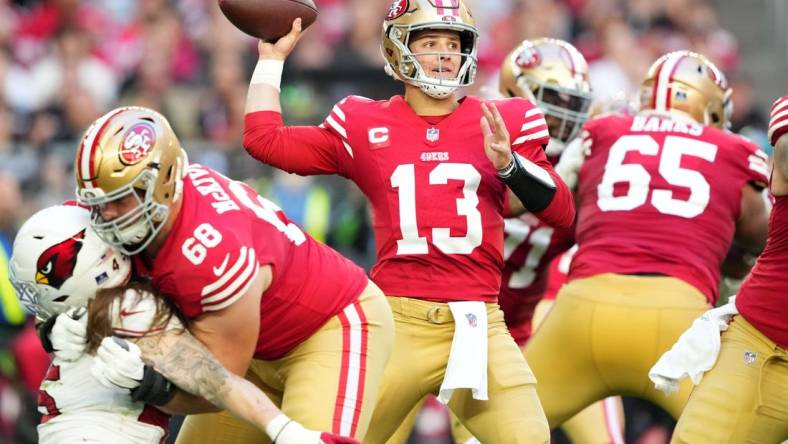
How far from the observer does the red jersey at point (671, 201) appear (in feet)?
19.4

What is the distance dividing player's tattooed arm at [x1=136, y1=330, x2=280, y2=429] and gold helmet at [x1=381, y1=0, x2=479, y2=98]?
54.5 inches

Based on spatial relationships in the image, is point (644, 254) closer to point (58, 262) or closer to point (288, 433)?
point (288, 433)

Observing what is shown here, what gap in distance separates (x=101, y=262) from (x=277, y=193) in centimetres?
569

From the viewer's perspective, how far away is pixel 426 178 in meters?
5.29

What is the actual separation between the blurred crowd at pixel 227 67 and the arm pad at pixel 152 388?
545 centimetres

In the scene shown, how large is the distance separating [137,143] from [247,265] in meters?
0.52

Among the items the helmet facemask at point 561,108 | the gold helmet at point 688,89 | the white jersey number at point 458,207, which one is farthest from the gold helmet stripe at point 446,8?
the gold helmet at point 688,89

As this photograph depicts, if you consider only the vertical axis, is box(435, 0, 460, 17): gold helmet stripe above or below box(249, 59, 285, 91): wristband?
above

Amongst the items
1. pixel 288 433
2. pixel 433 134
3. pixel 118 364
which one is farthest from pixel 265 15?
pixel 288 433

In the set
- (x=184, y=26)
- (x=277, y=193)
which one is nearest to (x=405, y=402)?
(x=277, y=193)

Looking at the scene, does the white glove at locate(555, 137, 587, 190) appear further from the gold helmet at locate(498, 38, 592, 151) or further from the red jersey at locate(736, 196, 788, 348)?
the red jersey at locate(736, 196, 788, 348)

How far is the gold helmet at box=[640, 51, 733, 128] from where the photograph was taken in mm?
6246

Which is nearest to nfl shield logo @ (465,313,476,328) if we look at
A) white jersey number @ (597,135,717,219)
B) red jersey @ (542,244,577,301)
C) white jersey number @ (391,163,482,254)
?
white jersey number @ (391,163,482,254)

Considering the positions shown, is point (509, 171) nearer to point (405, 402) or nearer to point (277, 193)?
point (405, 402)
